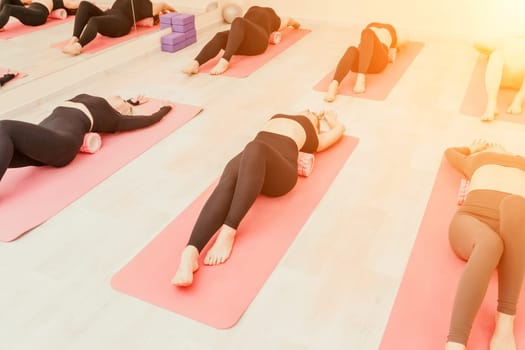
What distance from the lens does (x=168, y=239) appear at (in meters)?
1.78

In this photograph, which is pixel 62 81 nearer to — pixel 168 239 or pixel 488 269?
pixel 168 239

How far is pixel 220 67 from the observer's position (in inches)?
133

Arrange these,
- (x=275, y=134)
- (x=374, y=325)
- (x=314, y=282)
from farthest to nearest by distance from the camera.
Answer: (x=275, y=134) → (x=314, y=282) → (x=374, y=325)

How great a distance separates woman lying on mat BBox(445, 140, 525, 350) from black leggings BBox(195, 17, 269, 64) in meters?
2.23

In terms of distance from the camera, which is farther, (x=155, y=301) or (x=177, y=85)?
(x=177, y=85)

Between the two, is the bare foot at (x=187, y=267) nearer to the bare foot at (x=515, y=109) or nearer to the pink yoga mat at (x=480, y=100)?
the pink yoga mat at (x=480, y=100)

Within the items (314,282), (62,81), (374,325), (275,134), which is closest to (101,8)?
(62,81)

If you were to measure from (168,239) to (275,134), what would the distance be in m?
0.62

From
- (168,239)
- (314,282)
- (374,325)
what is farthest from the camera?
(168,239)

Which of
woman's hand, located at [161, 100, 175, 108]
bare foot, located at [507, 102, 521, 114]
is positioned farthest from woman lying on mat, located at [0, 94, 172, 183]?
bare foot, located at [507, 102, 521, 114]

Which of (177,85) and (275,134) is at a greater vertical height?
(275,134)

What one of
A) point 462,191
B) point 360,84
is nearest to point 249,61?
point 360,84

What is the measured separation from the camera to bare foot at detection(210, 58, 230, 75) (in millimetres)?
3373

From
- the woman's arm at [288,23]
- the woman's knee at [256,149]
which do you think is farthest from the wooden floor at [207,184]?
the woman's arm at [288,23]
